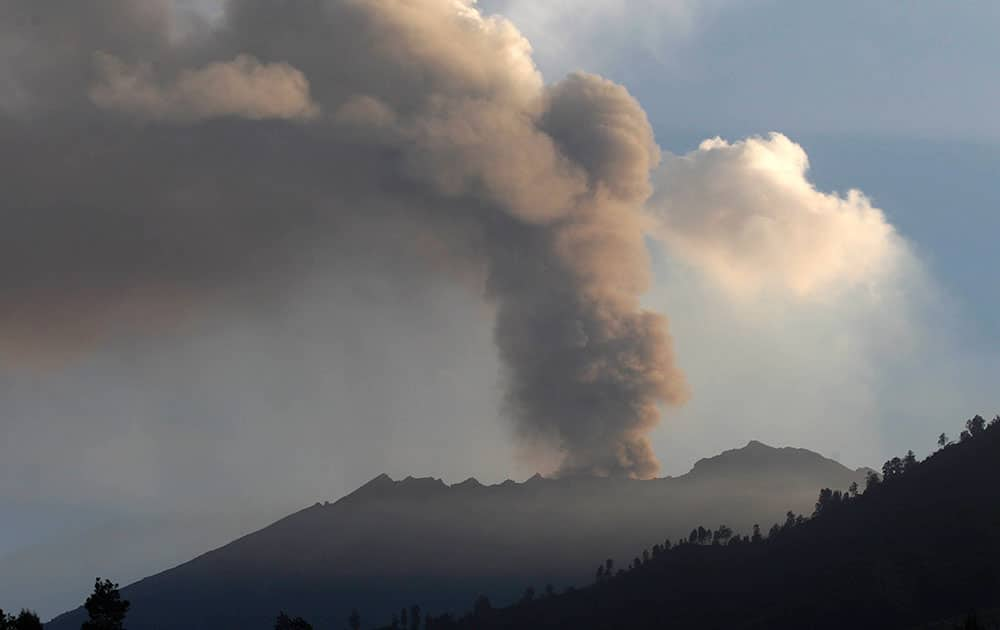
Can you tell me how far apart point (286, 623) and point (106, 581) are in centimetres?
2864

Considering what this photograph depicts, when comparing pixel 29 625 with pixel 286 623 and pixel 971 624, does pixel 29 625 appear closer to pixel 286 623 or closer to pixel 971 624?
pixel 286 623

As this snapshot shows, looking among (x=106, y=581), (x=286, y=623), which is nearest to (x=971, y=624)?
(x=286, y=623)

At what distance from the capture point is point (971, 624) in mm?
124875

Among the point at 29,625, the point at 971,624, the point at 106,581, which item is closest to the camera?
the point at 29,625

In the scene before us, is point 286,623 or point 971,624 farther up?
point 286,623

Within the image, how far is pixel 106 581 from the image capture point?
105438 millimetres

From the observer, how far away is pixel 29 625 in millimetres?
91875

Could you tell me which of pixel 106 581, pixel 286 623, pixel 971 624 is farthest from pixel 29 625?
pixel 971 624

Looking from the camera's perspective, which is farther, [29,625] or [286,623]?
[286,623]

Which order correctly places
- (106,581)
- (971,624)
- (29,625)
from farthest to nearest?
(971,624), (106,581), (29,625)

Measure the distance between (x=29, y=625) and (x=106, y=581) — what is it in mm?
13652

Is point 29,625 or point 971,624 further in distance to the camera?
point 971,624

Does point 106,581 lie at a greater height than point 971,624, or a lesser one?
greater

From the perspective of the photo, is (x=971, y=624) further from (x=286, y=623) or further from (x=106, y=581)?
(x=106, y=581)
